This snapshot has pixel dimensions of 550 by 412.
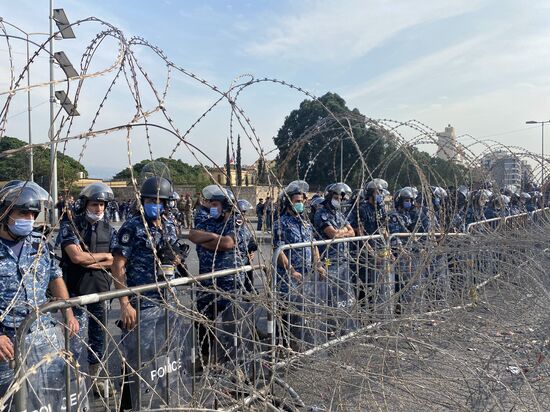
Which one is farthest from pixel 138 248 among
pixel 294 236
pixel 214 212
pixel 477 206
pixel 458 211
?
pixel 477 206

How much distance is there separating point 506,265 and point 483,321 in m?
1.43

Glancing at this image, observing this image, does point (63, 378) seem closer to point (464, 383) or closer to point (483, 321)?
point (464, 383)

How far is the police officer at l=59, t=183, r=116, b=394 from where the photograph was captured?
4.32 metres

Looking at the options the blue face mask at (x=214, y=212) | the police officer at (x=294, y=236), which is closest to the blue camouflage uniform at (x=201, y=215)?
the blue face mask at (x=214, y=212)

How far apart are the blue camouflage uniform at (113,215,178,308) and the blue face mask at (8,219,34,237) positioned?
74cm

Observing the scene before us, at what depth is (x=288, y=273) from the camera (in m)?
4.13

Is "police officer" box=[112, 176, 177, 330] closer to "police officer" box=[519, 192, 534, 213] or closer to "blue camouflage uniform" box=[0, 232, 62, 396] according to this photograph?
"blue camouflage uniform" box=[0, 232, 62, 396]

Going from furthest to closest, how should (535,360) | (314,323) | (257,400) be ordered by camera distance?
(314,323) → (535,360) → (257,400)

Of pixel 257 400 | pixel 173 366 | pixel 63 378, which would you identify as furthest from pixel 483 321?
pixel 63 378

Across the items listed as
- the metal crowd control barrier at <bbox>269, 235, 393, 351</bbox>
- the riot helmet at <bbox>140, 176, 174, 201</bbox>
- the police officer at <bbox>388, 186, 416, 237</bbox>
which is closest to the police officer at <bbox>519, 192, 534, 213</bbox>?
the police officer at <bbox>388, 186, 416, 237</bbox>

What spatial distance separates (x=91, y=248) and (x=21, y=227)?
158 cm

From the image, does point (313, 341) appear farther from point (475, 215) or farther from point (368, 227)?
point (475, 215)

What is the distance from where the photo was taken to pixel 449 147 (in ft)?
13.9

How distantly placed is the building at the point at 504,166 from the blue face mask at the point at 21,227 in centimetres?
386
